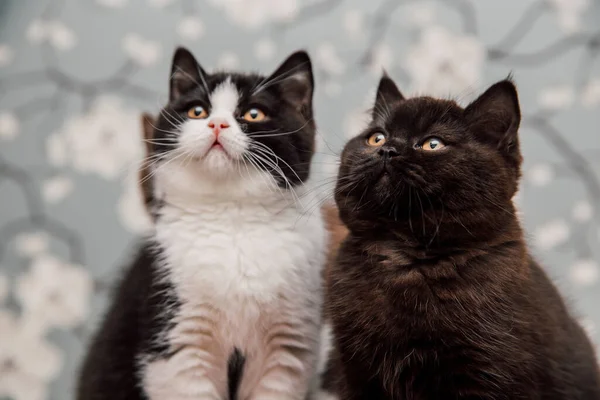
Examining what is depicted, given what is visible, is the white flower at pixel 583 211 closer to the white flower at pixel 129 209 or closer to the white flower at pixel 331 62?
the white flower at pixel 331 62

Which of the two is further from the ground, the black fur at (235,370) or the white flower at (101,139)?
the white flower at (101,139)

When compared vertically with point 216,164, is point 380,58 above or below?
above

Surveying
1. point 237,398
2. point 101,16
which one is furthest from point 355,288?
point 101,16

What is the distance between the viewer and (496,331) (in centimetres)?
78

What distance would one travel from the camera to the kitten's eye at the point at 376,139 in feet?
3.01

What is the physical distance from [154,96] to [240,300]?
110 centimetres

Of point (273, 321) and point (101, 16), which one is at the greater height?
point (101, 16)

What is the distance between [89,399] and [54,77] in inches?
47.2

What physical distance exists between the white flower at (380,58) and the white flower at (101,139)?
767 millimetres

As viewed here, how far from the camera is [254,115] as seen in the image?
1087 millimetres

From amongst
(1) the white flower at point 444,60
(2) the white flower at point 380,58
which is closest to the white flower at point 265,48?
(2) the white flower at point 380,58

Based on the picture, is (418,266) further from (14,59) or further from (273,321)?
(14,59)

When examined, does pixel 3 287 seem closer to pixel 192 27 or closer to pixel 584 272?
pixel 192 27

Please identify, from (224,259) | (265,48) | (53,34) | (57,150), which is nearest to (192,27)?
(265,48)
